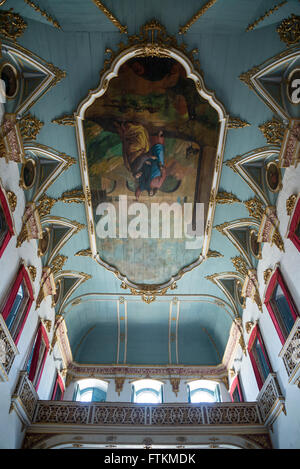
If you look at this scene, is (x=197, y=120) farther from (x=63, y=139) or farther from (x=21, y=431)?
(x=21, y=431)

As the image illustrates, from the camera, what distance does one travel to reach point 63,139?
11.5 metres

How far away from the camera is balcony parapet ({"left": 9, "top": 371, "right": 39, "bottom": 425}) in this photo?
33.4ft

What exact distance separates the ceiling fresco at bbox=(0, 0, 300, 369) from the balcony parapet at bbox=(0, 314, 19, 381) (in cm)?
307

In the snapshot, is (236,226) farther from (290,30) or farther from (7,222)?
(7,222)

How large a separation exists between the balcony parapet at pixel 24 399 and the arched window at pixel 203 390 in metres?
8.56

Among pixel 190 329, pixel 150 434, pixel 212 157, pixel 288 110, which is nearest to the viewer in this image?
pixel 288 110

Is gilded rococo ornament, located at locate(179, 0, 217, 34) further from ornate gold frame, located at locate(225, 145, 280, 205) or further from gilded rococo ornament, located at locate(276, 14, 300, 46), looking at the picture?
ornate gold frame, located at locate(225, 145, 280, 205)

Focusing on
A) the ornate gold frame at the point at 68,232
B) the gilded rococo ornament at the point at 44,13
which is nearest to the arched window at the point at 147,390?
the ornate gold frame at the point at 68,232

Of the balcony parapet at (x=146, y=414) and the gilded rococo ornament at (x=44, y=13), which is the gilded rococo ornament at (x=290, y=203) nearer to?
the balcony parapet at (x=146, y=414)

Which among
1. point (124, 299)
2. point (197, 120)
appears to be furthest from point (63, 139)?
point (124, 299)

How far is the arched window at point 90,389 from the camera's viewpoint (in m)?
16.8

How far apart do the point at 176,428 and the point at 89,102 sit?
11.5m
